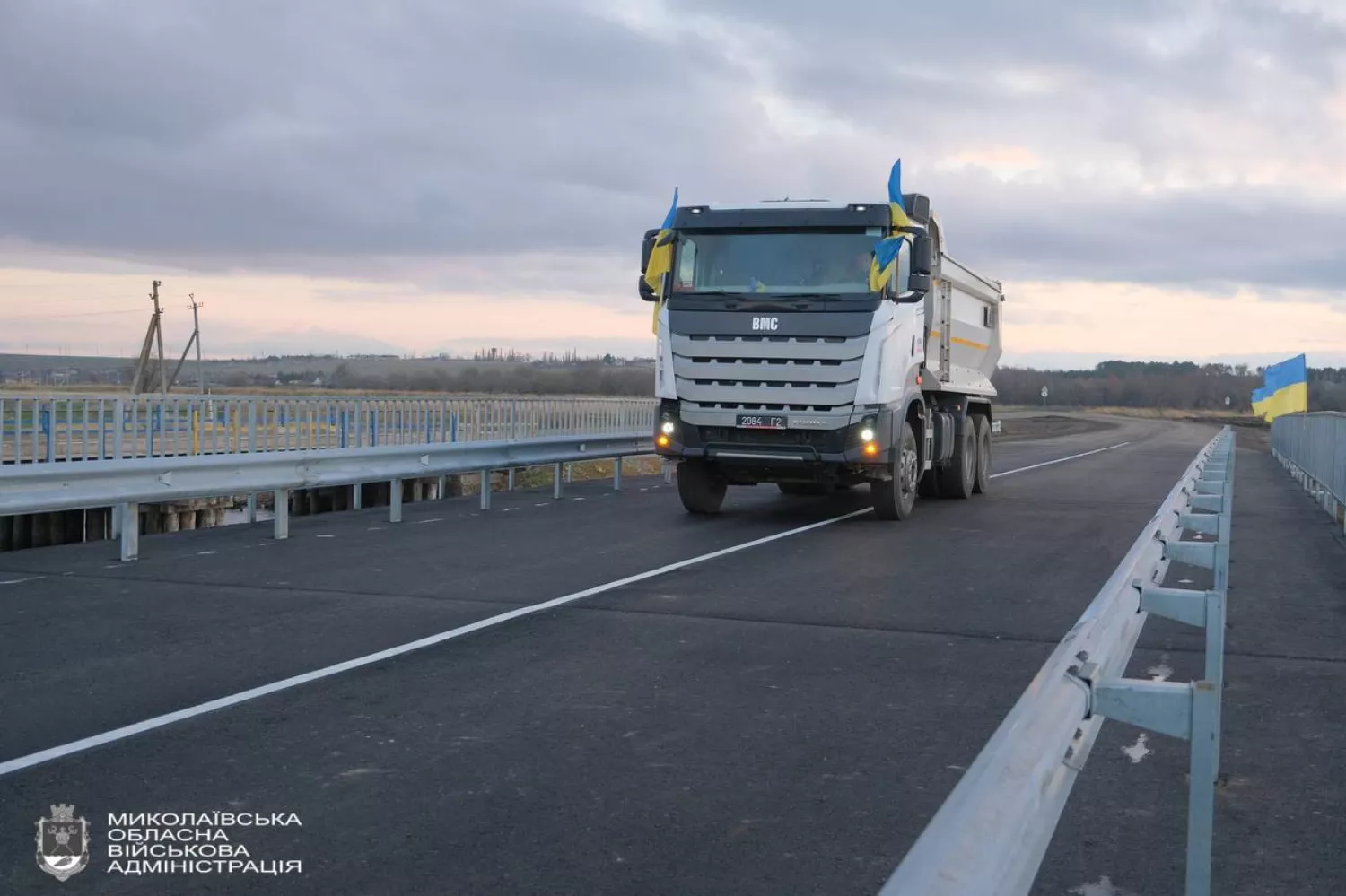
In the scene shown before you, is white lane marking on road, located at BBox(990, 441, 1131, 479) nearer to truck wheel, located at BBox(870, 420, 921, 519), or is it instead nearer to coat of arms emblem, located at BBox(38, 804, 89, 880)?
truck wheel, located at BBox(870, 420, 921, 519)

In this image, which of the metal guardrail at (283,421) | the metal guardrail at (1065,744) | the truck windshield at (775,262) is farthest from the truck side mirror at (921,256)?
the metal guardrail at (1065,744)

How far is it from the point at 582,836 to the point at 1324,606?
727 centimetres

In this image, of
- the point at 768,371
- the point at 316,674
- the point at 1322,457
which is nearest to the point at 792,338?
the point at 768,371

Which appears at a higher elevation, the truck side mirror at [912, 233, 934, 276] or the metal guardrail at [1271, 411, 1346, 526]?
the truck side mirror at [912, 233, 934, 276]

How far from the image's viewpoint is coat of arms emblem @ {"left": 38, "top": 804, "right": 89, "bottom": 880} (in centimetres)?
409

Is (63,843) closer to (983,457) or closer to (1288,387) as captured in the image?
(983,457)

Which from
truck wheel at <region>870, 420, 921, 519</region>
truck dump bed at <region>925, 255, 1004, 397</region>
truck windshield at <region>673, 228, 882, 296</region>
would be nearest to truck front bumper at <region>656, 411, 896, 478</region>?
truck wheel at <region>870, 420, 921, 519</region>

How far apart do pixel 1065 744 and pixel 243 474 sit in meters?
11.2

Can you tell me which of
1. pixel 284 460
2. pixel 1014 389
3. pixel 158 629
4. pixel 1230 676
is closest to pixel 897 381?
pixel 284 460

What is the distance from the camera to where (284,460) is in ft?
43.3

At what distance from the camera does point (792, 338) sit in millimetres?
14070

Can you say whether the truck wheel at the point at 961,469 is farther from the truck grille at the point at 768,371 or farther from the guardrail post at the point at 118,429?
the guardrail post at the point at 118,429

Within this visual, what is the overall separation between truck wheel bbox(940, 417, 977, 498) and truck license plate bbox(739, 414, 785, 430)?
16.3 ft

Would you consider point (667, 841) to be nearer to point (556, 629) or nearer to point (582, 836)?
point (582, 836)
